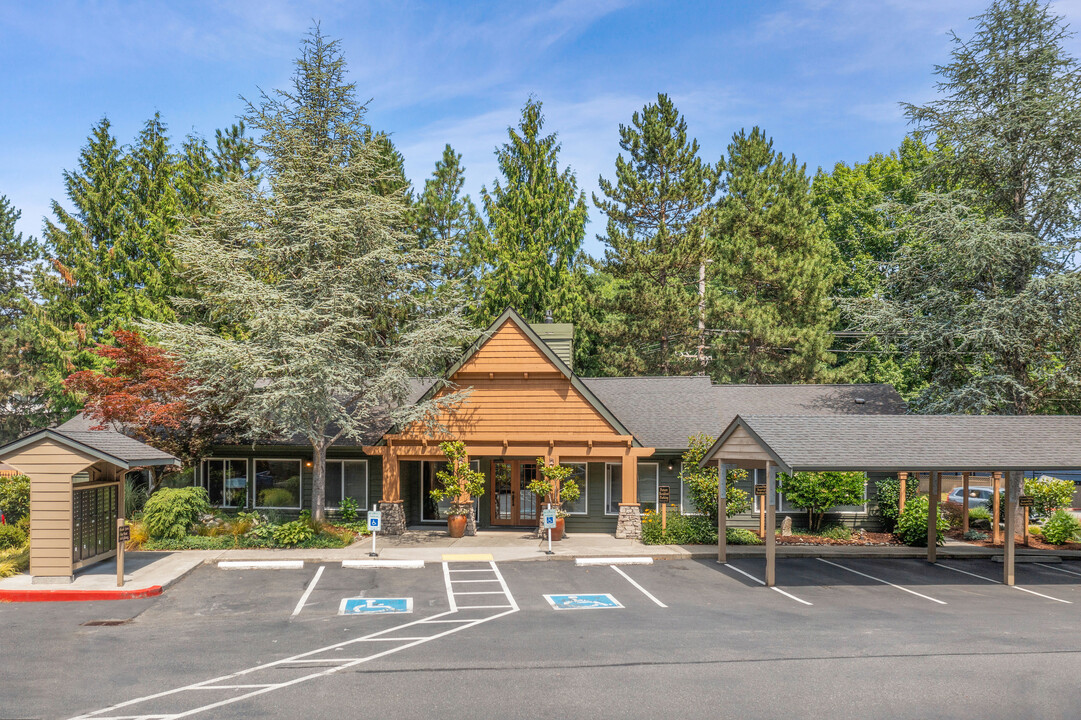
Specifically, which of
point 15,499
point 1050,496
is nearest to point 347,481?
point 15,499

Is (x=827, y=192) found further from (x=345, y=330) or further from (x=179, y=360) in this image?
(x=179, y=360)

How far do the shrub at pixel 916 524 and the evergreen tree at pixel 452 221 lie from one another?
19.5 meters

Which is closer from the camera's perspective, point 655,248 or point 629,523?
point 629,523

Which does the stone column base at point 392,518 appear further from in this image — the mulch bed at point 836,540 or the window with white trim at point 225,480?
the mulch bed at point 836,540

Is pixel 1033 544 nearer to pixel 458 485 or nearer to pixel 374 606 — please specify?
pixel 458 485

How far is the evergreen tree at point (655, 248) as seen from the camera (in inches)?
1348

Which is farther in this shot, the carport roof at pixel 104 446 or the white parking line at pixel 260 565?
the white parking line at pixel 260 565

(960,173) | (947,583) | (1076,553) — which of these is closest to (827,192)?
(960,173)

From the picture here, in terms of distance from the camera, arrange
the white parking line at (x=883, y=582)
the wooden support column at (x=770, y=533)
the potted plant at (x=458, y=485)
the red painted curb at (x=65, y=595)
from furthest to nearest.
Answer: the potted plant at (x=458, y=485) < the wooden support column at (x=770, y=533) < the white parking line at (x=883, y=582) < the red painted curb at (x=65, y=595)

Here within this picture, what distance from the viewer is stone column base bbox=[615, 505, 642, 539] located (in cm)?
2120

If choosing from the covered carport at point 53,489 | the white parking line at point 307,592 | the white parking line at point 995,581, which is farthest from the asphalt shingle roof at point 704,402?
the covered carport at point 53,489

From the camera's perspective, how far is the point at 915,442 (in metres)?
16.4

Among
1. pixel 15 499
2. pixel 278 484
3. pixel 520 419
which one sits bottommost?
pixel 15 499

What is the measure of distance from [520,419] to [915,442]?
1056 centimetres
